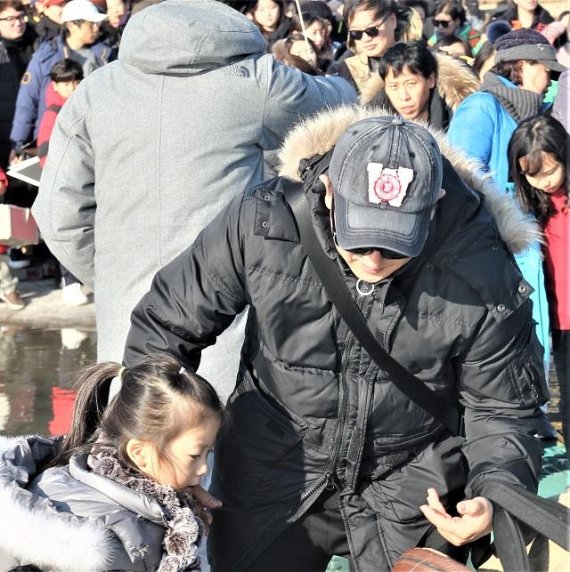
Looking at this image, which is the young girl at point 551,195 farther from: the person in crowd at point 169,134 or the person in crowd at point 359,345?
the person in crowd at point 359,345

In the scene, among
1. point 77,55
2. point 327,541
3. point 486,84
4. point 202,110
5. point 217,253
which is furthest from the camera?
point 77,55

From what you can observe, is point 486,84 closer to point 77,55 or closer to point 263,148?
point 263,148

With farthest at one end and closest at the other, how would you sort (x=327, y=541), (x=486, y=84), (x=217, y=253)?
(x=486, y=84) → (x=327, y=541) → (x=217, y=253)

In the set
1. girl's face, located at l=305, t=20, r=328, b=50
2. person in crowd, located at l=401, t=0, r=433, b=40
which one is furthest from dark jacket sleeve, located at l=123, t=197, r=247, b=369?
person in crowd, located at l=401, t=0, r=433, b=40

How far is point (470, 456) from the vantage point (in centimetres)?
300

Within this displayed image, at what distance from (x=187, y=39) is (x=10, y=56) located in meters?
7.25

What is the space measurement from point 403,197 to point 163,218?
143 centimetres

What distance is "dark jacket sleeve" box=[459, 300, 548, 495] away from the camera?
2.88m

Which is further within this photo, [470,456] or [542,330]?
[542,330]

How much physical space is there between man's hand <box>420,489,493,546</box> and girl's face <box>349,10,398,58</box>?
4.20 metres

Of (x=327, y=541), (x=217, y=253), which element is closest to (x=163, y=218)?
(x=217, y=253)

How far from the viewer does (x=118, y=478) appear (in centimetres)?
287

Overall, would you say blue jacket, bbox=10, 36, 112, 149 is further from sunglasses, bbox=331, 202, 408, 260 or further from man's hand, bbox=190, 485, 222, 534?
sunglasses, bbox=331, 202, 408, 260

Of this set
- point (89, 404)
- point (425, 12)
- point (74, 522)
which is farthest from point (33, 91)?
point (74, 522)
